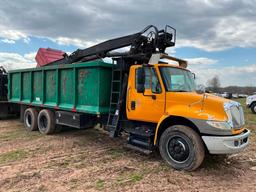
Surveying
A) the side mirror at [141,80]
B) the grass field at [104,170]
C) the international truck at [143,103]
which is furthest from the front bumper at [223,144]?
the side mirror at [141,80]

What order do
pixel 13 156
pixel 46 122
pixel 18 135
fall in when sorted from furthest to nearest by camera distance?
1. pixel 46 122
2. pixel 18 135
3. pixel 13 156

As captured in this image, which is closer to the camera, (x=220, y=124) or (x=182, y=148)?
(x=220, y=124)

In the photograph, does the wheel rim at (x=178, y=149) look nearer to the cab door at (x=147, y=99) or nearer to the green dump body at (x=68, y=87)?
the cab door at (x=147, y=99)

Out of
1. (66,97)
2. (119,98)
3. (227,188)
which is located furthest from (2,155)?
(227,188)

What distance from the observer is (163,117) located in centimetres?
573

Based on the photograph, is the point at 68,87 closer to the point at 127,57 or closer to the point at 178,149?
the point at 127,57

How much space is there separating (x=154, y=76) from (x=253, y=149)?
392cm

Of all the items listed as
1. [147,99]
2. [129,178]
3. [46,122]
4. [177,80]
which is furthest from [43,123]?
[177,80]

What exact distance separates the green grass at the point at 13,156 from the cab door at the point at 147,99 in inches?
114

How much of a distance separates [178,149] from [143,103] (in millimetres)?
1395

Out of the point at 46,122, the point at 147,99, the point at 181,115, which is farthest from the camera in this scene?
the point at 46,122

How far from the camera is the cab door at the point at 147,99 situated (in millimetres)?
5914

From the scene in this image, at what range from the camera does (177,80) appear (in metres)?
6.16

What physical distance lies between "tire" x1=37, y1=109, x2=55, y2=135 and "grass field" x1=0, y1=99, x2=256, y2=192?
120 cm
